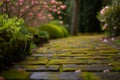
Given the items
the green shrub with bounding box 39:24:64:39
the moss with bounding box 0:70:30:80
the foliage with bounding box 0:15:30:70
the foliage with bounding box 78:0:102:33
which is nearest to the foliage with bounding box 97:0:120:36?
the green shrub with bounding box 39:24:64:39

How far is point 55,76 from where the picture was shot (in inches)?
133

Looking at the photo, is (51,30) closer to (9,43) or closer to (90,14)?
(90,14)

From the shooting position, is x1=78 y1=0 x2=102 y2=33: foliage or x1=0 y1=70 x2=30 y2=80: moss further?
x1=78 y1=0 x2=102 y2=33: foliage

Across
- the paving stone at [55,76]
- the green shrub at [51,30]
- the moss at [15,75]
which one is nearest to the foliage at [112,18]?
the green shrub at [51,30]

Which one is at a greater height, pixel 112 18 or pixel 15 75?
pixel 112 18

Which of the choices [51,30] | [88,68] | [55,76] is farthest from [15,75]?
[51,30]

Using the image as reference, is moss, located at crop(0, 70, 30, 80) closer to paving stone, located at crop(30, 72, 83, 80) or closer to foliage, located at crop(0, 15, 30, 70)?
paving stone, located at crop(30, 72, 83, 80)

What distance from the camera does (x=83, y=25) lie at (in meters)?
22.5

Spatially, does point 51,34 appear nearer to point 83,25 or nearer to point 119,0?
point 119,0

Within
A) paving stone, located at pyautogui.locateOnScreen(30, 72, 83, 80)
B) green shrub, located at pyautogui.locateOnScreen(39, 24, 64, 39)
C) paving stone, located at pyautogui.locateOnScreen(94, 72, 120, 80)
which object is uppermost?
paving stone, located at pyautogui.locateOnScreen(30, 72, 83, 80)

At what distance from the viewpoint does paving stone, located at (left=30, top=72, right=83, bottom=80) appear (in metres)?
3.25

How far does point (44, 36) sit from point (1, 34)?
5.79 meters

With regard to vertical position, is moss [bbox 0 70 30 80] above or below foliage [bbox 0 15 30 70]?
below

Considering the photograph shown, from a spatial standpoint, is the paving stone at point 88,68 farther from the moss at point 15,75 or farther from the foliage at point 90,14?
the foliage at point 90,14
